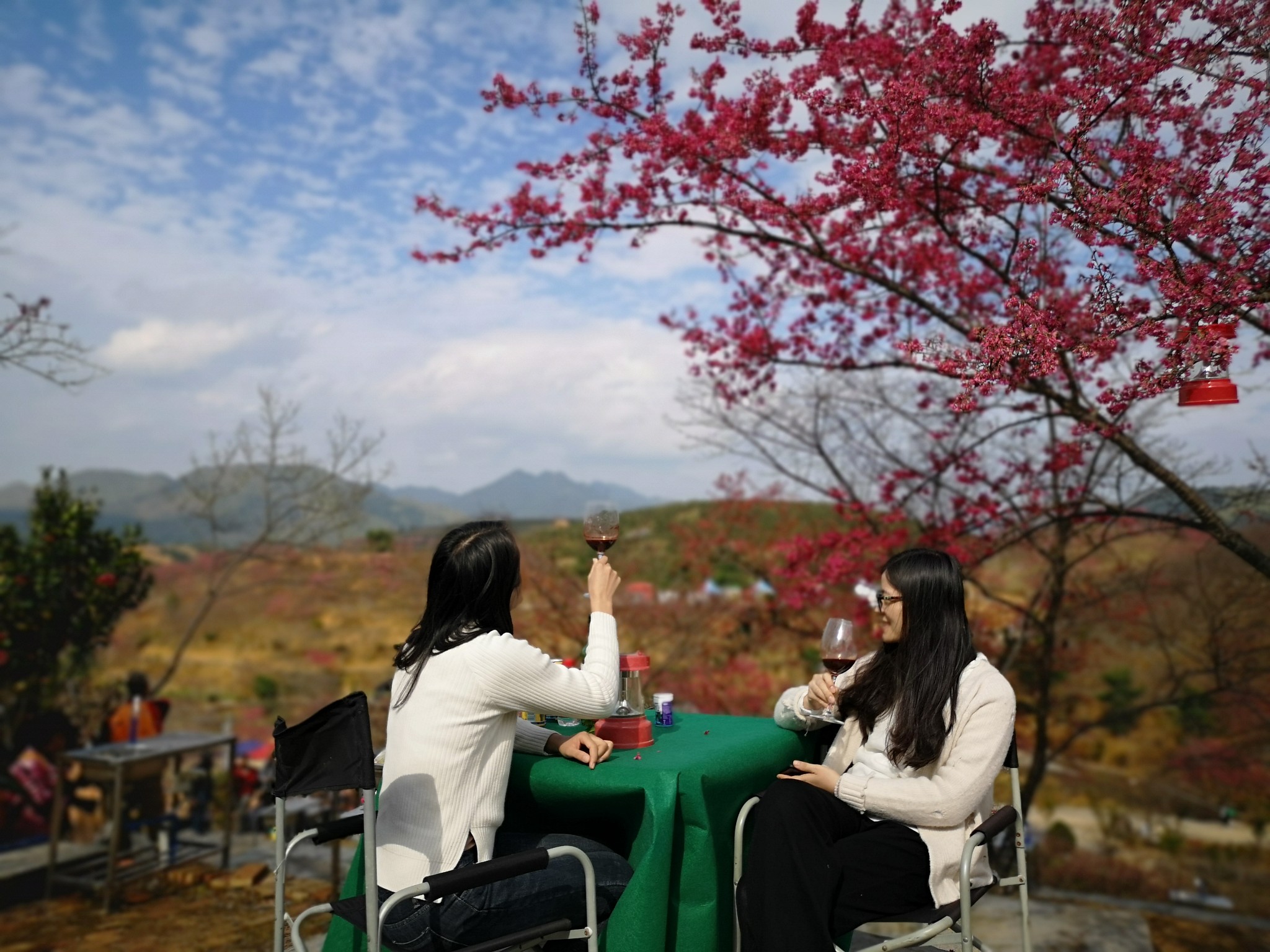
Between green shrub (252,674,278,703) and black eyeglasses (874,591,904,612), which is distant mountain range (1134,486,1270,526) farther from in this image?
green shrub (252,674,278,703)

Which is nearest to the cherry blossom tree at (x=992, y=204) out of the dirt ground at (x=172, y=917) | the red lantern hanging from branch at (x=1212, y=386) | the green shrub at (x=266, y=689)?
the red lantern hanging from branch at (x=1212, y=386)

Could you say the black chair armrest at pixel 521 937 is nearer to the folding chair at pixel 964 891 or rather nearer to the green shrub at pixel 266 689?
the folding chair at pixel 964 891

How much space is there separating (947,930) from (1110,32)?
287cm

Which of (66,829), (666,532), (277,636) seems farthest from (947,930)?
(277,636)

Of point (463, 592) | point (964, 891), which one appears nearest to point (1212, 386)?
point (964, 891)

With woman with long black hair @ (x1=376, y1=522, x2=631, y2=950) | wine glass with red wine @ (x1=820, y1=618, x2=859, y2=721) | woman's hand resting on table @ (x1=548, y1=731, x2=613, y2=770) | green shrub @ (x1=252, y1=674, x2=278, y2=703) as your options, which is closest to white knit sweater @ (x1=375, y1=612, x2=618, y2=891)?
woman with long black hair @ (x1=376, y1=522, x2=631, y2=950)

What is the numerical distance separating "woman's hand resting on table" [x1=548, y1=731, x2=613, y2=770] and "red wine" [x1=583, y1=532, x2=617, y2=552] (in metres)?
0.52

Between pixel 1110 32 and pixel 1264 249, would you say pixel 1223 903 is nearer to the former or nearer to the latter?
pixel 1264 249

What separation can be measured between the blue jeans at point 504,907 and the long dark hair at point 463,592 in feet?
1.56

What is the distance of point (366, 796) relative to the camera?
1.91 meters

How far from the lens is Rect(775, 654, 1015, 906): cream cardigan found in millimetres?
2381

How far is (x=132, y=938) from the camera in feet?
15.3

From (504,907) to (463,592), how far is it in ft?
2.42

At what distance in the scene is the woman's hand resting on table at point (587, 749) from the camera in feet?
7.98
